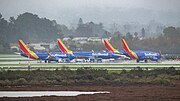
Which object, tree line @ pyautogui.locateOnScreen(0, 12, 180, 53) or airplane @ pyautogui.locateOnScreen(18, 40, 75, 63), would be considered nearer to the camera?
airplane @ pyautogui.locateOnScreen(18, 40, 75, 63)

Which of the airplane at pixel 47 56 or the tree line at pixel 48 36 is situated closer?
the airplane at pixel 47 56

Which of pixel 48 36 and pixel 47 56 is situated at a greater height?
pixel 48 36

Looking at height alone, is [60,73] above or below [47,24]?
below

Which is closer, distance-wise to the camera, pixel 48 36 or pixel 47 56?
pixel 47 56

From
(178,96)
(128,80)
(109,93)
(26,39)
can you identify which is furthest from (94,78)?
(26,39)

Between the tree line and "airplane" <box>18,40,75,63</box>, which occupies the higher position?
the tree line

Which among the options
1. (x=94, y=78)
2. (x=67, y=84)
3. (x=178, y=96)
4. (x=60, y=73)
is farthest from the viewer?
(x=60, y=73)

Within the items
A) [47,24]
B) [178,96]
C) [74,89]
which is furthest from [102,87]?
[47,24]

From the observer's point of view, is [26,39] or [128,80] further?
[26,39]

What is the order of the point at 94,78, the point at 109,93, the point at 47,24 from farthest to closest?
1. the point at 47,24
2. the point at 94,78
3. the point at 109,93

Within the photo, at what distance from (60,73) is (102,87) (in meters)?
10.7

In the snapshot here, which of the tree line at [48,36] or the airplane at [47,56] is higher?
the tree line at [48,36]

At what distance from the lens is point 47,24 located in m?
194

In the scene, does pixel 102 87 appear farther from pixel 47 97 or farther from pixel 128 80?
pixel 47 97
